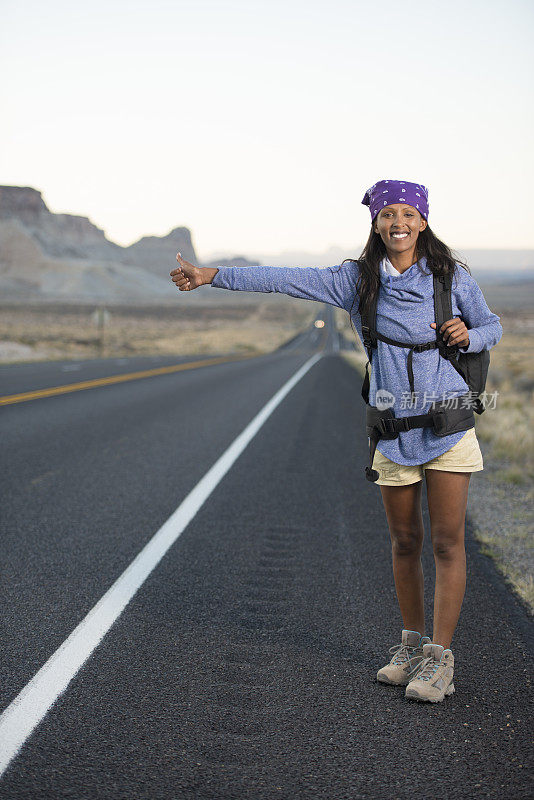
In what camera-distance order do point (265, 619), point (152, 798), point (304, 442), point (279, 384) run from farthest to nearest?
point (279, 384) → point (304, 442) → point (265, 619) → point (152, 798)

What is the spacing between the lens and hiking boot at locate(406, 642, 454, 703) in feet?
10.2

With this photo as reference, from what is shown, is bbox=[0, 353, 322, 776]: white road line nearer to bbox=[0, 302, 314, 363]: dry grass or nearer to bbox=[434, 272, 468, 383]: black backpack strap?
bbox=[434, 272, 468, 383]: black backpack strap

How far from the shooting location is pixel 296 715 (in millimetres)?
2967

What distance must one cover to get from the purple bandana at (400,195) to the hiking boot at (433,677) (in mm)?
1795


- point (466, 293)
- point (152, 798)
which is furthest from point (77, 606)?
point (466, 293)

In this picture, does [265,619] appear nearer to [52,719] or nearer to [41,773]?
[52,719]

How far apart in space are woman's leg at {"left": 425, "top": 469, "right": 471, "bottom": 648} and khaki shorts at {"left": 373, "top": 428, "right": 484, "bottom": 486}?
0.10 ft

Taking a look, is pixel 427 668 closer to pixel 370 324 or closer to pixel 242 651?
pixel 242 651

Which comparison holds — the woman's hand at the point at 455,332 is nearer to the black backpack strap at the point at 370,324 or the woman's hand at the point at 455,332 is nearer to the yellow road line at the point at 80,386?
the black backpack strap at the point at 370,324

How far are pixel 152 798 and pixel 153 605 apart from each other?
1761 mm

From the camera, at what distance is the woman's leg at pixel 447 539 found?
3127mm

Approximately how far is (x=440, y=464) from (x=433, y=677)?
0.86 meters

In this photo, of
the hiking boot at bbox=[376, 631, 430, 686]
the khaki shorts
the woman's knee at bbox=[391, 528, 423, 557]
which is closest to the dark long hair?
the khaki shorts

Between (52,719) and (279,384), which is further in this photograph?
(279,384)
